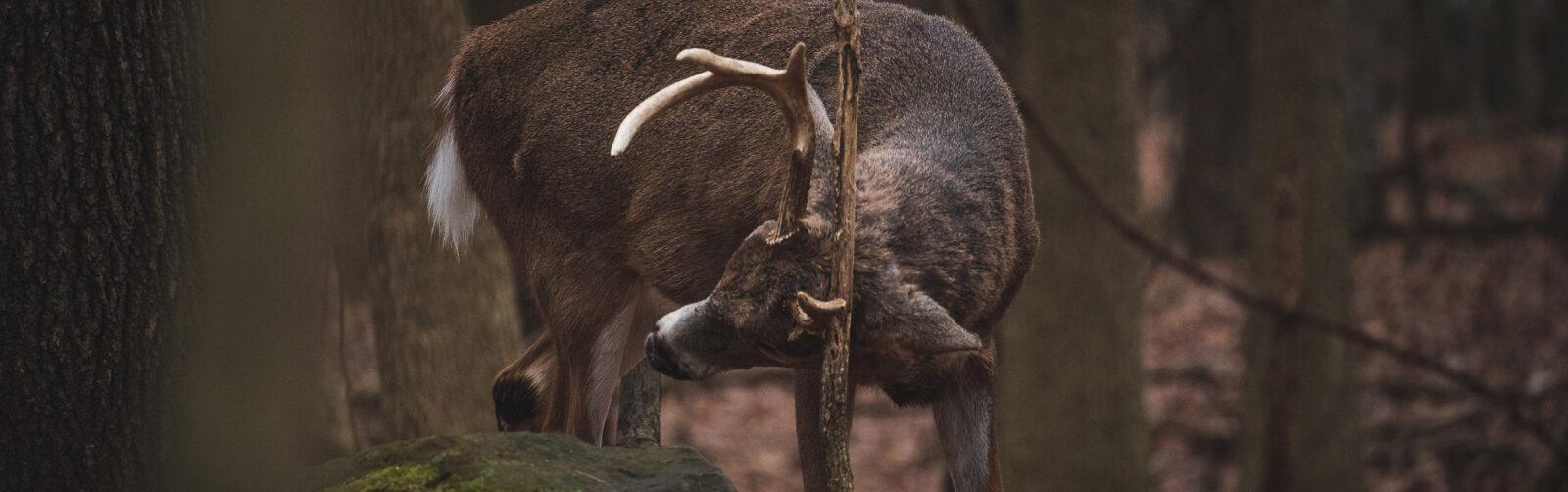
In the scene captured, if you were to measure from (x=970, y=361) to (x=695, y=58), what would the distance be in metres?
1.63

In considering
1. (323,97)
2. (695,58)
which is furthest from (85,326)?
(695,58)

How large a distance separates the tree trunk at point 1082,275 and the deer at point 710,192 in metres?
3.13

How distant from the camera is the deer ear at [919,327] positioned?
3.29 m

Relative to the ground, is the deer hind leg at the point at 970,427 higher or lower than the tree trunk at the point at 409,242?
lower

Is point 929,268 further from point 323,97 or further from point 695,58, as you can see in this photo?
→ point 323,97

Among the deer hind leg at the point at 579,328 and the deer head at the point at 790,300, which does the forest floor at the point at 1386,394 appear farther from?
the deer head at the point at 790,300

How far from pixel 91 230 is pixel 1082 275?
5331 millimetres

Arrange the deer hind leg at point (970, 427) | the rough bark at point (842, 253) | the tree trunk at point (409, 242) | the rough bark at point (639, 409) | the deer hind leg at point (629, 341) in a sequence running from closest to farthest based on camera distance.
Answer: the rough bark at point (842, 253), the deer hind leg at point (970, 427), the deer hind leg at point (629, 341), the rough bark at point (639, 409), the tree trunk at point (409, 242)

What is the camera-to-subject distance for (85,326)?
118 inches

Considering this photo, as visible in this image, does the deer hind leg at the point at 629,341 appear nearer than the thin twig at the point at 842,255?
No

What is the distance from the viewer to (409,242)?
5.32 meters

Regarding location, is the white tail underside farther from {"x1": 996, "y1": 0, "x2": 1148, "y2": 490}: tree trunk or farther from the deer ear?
{"x1": 996, "y1": 0, "x2": 1148, "y2": 490}: tree trunk

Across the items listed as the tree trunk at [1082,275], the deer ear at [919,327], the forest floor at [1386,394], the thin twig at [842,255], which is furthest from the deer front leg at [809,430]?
the forest floor at [1386,394]

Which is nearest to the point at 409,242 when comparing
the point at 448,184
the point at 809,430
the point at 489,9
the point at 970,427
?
the point at 448,184
